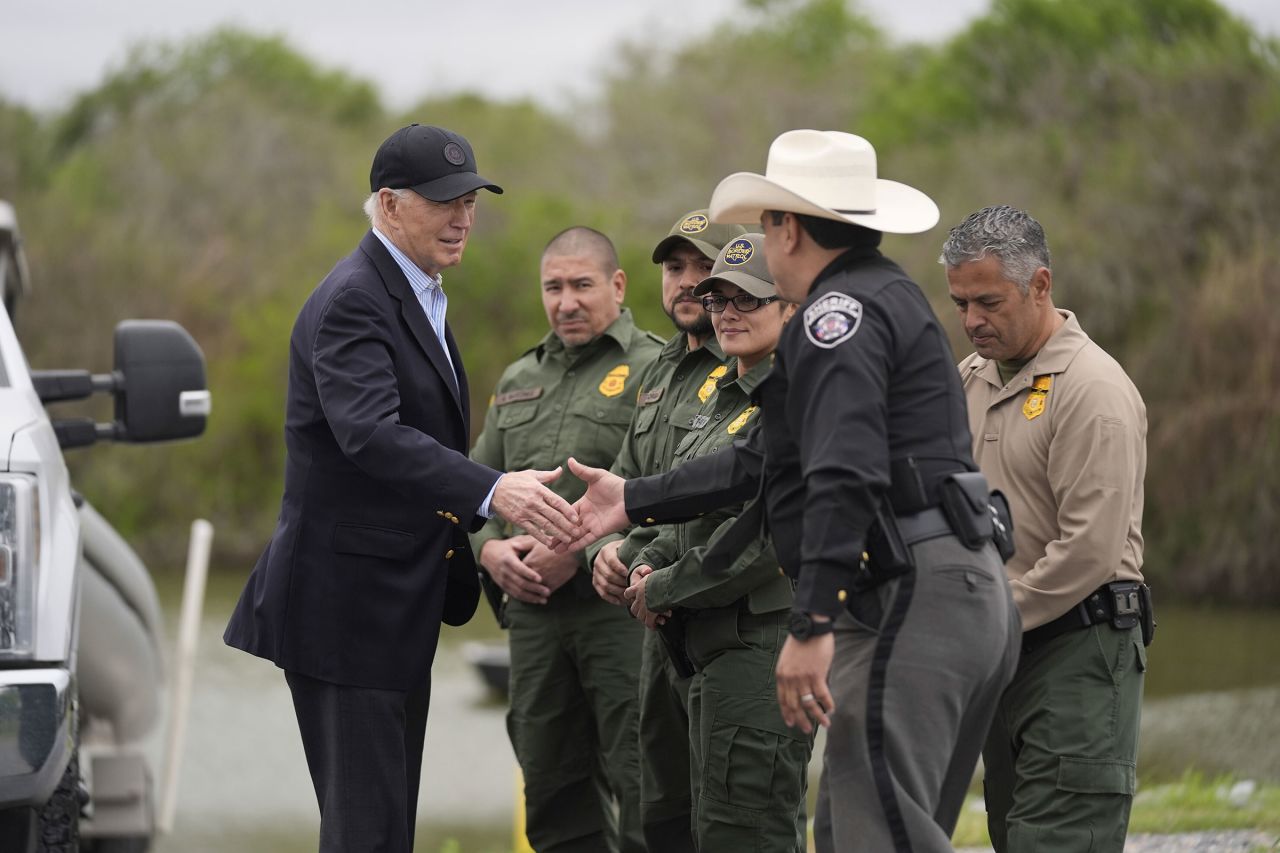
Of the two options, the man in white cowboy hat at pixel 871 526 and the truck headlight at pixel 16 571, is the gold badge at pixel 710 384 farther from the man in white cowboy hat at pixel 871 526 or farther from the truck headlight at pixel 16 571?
the truck headlight at pixel 16 571

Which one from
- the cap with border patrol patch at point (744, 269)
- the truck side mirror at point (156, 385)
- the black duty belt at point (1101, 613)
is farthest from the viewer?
the truck side mirror at point (156, 385)

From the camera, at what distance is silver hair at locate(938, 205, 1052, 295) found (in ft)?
14.6

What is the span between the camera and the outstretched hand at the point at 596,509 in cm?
444

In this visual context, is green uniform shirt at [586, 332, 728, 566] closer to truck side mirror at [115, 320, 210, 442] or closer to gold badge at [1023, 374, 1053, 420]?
gold badge at [1023, 374, 1053, 420]

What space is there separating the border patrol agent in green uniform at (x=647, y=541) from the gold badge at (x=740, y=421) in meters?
0.30

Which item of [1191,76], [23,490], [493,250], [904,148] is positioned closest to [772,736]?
[23,490]

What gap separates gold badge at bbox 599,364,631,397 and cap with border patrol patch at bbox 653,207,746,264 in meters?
0.61

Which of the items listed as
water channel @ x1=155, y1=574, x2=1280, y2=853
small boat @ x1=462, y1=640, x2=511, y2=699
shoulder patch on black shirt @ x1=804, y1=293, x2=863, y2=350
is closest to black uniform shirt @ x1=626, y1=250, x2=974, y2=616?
shoulder patch on black shirt @ x1=804, y1=293, x2=863, y2=350

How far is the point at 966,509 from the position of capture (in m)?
3.60

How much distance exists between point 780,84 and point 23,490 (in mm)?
39215

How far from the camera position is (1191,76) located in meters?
21.2

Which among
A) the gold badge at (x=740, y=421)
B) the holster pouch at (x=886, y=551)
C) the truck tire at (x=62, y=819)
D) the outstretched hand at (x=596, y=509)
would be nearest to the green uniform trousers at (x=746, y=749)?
the outstretched hand at (x=596, y=509)

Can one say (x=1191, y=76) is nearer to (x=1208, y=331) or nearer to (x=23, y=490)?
(x=1208, y=331)

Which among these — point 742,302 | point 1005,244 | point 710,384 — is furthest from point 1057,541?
point 710,384
